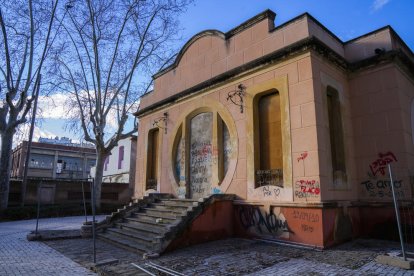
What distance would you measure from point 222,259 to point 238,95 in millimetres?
5706

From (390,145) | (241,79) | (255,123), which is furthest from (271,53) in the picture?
(390,145)

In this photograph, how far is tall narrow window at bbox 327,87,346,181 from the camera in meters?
9.34

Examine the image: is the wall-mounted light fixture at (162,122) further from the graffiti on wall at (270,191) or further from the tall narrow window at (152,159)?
the graffiti on wall at (270,191)

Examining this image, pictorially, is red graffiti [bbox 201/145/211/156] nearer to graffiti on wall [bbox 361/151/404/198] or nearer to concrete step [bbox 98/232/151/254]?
concrete step [bbox 98/232/151/254]

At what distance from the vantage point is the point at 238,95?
10.6 meters

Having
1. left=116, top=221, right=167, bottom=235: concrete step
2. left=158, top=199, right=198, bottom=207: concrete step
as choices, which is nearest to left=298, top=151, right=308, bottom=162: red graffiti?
left=158, top=199, right=198, bottom=207: concrete step

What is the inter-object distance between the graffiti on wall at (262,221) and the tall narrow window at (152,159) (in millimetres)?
6062

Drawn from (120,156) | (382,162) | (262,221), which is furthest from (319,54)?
(120,156)

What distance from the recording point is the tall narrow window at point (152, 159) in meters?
14.6

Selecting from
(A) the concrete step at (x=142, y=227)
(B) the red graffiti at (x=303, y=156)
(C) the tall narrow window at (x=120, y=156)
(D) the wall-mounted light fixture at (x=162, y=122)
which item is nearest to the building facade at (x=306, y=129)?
(B) the red graffiti at (x=303, y=156)

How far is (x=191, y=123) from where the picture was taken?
504 inches

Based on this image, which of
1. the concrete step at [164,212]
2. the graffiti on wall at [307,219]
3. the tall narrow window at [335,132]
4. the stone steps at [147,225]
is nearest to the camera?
the graffiti on wall at [307,219]

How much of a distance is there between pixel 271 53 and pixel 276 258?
6.02 meters

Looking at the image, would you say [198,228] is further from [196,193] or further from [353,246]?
[353,246]
